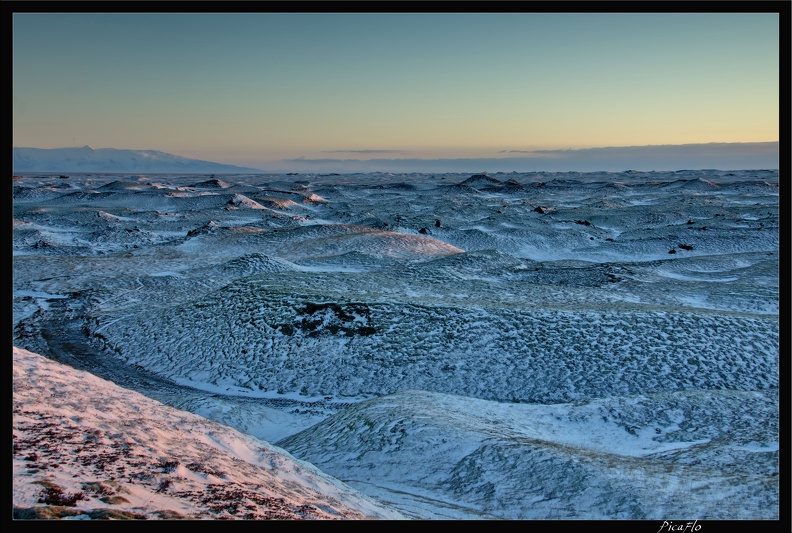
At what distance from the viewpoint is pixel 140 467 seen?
838 cm

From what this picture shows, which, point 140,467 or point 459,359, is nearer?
point 140,467

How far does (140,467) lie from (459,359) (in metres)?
15.9

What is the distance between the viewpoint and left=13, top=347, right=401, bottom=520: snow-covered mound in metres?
6.91
